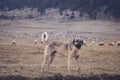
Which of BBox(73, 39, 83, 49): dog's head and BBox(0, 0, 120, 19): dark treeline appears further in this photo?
BBox(0, 0, 120, 19): dark treeline

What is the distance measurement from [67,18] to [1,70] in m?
40.3

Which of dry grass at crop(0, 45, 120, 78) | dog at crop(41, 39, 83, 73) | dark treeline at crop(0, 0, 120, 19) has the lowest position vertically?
dry grass at crop(0, 45, 120, 78)

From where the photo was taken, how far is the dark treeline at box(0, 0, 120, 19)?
5238 centimetres

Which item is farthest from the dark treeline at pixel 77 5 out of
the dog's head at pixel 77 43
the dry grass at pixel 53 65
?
the dog's head at pixel 77 43

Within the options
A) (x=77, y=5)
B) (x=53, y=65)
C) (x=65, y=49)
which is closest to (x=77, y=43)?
(x=65, y=49)

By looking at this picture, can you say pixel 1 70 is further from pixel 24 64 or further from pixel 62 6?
pixel 62 6

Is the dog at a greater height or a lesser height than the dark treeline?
lesser

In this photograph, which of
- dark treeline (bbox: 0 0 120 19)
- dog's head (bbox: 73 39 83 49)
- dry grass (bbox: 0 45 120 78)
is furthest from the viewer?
dark treeline (bbox: 0 0 120 19)

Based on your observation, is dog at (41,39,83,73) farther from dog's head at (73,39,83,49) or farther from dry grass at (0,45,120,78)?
dry grass at (0,45,120,78)

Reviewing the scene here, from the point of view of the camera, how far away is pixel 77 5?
5491 cm

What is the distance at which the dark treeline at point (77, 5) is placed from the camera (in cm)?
5238

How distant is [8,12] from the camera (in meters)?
59.2

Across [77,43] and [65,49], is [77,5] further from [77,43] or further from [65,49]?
[77,43]

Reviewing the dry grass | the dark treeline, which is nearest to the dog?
the dry grass
